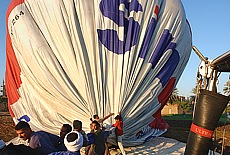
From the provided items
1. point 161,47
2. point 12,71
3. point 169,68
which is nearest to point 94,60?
point 161,47

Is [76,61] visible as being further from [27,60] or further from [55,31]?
[27,60]

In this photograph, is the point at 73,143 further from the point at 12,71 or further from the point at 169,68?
the point at 12,71

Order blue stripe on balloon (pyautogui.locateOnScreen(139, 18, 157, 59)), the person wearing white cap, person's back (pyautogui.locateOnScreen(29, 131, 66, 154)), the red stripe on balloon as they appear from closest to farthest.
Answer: the person wearing white cap, person's back (pyautogui.locateOnScreen(29, 131, 66, 154)), blue stripe on balloon (pyautogui.locateOnScreen(139, 18, 157, 59)), the red stripe on balloon

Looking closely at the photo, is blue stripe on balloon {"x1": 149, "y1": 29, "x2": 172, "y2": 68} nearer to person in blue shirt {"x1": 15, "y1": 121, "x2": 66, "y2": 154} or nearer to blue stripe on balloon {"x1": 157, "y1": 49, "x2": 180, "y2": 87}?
blue stripe on balloon {"x1": 157, "y1": 49, "x2": 180, "y2": 87}

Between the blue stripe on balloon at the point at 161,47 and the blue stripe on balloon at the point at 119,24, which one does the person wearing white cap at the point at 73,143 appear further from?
the blue stripe on balloon at the point at 161,47

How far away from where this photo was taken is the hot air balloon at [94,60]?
18.7ft

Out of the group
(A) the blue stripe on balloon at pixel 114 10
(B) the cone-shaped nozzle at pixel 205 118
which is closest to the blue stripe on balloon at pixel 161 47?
(A) the blue stripe on balloon at pixel 114 10

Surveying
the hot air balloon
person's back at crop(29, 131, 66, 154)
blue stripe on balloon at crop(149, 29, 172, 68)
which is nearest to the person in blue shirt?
person's back at crop(29, 131, 66, 154)

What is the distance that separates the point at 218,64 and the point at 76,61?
2.98 m

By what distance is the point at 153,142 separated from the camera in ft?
24.0

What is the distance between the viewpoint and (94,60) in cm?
575

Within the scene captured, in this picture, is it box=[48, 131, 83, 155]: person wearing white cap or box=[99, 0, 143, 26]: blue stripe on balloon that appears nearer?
box=[48, 131, 83, 155]: person wearing white cap

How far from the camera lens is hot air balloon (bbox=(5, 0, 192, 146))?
569 cm

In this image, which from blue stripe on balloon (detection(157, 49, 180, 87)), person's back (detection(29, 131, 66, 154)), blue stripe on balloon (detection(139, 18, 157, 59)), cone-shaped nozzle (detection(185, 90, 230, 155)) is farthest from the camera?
blue stripe on balloon (detection(157, 49, 180, 87))
